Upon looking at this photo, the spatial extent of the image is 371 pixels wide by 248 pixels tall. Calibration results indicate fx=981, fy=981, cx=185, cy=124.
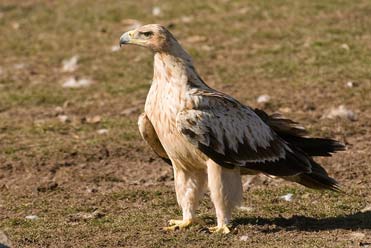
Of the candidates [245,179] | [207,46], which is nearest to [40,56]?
[207,46]

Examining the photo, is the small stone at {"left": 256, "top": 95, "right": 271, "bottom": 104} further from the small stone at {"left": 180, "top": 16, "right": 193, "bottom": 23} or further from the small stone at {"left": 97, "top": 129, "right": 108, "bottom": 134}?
the small stone at {"left": 180, "top": 16, "right": 193, "bottom": 23}

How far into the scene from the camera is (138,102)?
14031 millimetres

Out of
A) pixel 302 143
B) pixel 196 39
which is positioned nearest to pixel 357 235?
pixel 302 143

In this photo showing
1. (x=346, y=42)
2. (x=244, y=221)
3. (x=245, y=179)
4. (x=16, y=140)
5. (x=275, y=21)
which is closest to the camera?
(x=244, y=221)

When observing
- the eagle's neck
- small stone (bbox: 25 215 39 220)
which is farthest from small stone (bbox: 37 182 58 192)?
the eagle's neck

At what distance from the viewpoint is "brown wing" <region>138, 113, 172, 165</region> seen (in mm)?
8859

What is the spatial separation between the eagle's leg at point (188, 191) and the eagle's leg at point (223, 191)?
1.00 feet

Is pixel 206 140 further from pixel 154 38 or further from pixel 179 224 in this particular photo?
pixel 154 38

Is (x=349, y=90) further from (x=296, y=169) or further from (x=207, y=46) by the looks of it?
(x=296, y=169)

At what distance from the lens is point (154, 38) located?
8844 millimetres

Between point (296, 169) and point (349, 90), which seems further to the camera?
point (349, 90)

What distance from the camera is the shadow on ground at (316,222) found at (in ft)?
29.0

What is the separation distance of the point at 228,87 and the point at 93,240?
618cm

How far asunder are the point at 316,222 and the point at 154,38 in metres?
2.26
